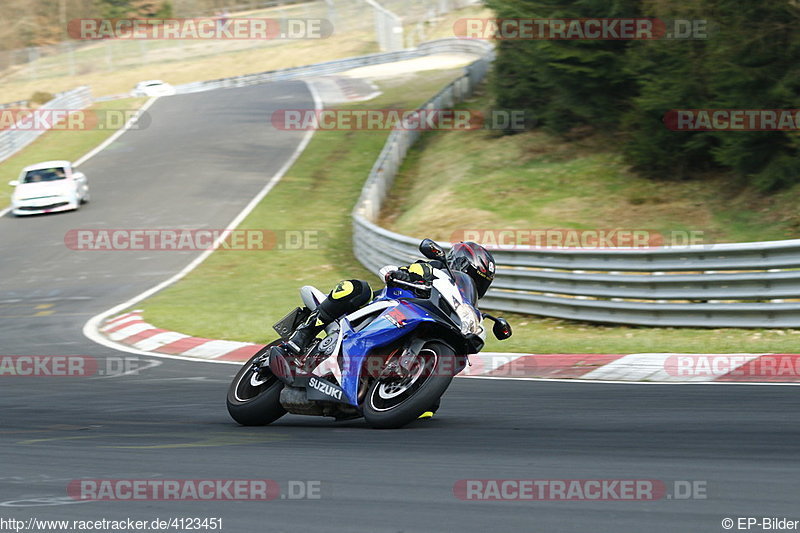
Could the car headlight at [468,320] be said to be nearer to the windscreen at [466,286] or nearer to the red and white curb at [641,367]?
the windscreen at [466,286]

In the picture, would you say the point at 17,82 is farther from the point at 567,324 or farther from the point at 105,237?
the point at 567,324

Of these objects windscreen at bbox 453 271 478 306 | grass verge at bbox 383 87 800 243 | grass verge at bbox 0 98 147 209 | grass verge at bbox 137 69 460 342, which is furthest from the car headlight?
grass verge at bbox 0 98 147 209

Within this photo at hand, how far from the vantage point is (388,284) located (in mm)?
7172

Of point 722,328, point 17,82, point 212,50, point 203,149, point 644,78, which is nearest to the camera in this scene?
point 722,328

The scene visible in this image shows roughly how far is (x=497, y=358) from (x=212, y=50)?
200ft

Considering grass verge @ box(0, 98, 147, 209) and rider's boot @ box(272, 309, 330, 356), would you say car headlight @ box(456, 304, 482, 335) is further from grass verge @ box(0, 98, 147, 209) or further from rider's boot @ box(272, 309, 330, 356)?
grass verge @ box(0, 98, 147, 209)

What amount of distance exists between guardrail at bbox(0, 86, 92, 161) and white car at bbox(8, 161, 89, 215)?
27.5 feet

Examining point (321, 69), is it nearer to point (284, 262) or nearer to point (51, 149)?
point (51, 149)

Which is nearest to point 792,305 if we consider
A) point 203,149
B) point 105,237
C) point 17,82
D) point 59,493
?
point 59,493

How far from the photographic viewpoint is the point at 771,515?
4328 millimetres

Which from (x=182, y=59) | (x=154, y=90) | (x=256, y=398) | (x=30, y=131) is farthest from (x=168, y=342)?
(x=182, y=59)

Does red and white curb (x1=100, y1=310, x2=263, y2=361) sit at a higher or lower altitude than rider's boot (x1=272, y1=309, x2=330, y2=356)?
lower

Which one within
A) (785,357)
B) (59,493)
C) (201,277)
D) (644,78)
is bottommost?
(201,277)

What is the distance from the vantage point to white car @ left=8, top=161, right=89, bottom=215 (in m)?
26.0
